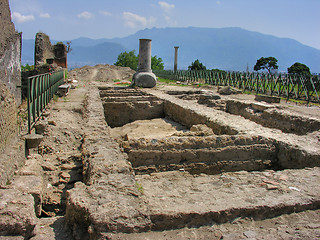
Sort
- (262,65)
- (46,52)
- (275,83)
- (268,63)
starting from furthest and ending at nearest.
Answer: (262,65)
(268,63)
(46,52)
(275,83)

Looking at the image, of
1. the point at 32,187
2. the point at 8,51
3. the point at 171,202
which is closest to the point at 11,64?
the point at 8,51

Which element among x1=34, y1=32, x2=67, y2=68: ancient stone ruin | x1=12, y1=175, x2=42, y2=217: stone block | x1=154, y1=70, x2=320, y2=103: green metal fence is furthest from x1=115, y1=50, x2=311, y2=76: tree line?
x1=12, y1=175, x2=42, y2=217: stone block

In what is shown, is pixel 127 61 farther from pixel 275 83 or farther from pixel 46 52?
pixel 275 83

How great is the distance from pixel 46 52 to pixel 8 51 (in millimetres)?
17034

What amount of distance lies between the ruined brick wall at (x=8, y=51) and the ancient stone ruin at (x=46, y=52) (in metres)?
10.3

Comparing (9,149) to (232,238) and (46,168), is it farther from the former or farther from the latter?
(232,238)

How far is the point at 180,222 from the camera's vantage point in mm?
2750

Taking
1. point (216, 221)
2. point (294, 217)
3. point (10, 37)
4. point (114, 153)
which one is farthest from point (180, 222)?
point (10, 37)

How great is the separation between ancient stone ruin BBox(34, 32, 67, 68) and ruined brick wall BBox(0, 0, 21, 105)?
34.0 ft

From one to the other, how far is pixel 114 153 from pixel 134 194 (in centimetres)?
139

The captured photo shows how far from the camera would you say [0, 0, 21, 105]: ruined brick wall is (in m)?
6.24

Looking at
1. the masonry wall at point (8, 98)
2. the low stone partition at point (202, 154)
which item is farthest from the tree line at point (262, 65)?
the masonry wall at point (8, 98)

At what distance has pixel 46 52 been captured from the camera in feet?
73.4

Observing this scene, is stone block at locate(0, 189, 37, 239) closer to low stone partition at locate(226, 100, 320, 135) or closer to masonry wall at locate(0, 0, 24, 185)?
masonry wall at locate(0, 0, 24, 185)
